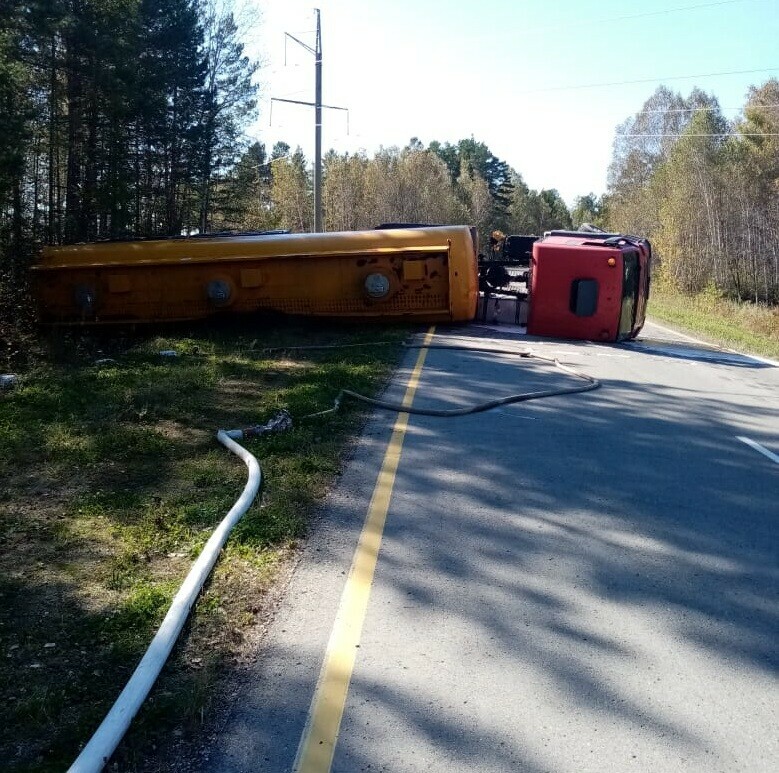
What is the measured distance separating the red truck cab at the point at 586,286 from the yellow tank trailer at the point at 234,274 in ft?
6.38

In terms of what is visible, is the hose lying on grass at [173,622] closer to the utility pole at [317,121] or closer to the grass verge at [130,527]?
the grass verge at [130,527]

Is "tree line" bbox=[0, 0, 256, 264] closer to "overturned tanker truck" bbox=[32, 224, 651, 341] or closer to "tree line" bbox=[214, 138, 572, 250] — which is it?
"overturned tanker truck" bbox=[32, 224, 651, 341]

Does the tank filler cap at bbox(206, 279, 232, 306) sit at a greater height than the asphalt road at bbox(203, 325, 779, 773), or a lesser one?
greater

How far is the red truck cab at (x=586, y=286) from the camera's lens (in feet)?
57.1

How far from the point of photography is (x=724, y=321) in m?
30.3

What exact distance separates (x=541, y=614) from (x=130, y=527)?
105 inches

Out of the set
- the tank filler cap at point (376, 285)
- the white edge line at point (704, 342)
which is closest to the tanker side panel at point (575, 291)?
the white edge line at point (704, 342)

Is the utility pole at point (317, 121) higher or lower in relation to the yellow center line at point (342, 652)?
higher

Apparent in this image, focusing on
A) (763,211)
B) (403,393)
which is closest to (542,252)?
(403,393)

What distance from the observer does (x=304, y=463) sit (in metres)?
Answer: 7.06

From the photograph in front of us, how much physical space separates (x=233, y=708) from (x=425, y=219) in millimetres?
65134

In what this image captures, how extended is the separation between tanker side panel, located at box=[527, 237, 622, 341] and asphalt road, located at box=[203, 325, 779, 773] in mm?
9059

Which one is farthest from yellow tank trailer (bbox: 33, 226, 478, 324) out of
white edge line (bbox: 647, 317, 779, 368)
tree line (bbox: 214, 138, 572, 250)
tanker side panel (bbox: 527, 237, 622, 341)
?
tree line (bbox: 214, 138, 572, 250)

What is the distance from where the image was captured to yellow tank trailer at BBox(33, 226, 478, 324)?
16438mm
